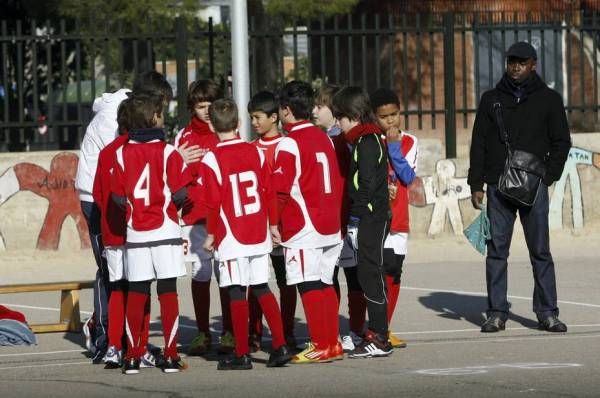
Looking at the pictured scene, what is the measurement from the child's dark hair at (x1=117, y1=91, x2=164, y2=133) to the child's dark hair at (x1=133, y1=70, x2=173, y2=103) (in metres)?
0.09

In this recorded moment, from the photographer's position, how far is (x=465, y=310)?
12312 millimetres

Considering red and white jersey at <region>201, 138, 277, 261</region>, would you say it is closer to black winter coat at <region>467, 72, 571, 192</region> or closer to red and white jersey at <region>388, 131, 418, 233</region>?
red and white jersey at <region>388, 131, 418, 233</region>

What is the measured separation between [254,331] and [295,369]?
39.3 inches

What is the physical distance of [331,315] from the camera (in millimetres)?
9852

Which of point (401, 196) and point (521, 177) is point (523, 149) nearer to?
point (521, 177)

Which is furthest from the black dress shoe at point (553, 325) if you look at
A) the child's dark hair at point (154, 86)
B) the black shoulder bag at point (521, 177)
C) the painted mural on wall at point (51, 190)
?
the painted mural on wall at point (51, 190)

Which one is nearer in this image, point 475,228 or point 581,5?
point 475,228

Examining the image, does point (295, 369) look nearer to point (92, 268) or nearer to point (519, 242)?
point (92, 268)

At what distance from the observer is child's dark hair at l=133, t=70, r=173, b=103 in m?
9.84

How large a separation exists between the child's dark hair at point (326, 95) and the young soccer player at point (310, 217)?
1.13 ft

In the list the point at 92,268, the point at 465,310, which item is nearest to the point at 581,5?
the point at 92,268

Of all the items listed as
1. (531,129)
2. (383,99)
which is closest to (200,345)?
(383,99)

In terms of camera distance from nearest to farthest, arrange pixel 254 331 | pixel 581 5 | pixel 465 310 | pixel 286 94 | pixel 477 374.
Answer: pixel 477 374 < pixel 286 94 < pixel 254 331 < pixel 465 310 < pixel 581 5

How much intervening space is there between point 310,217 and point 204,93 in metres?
1.32
